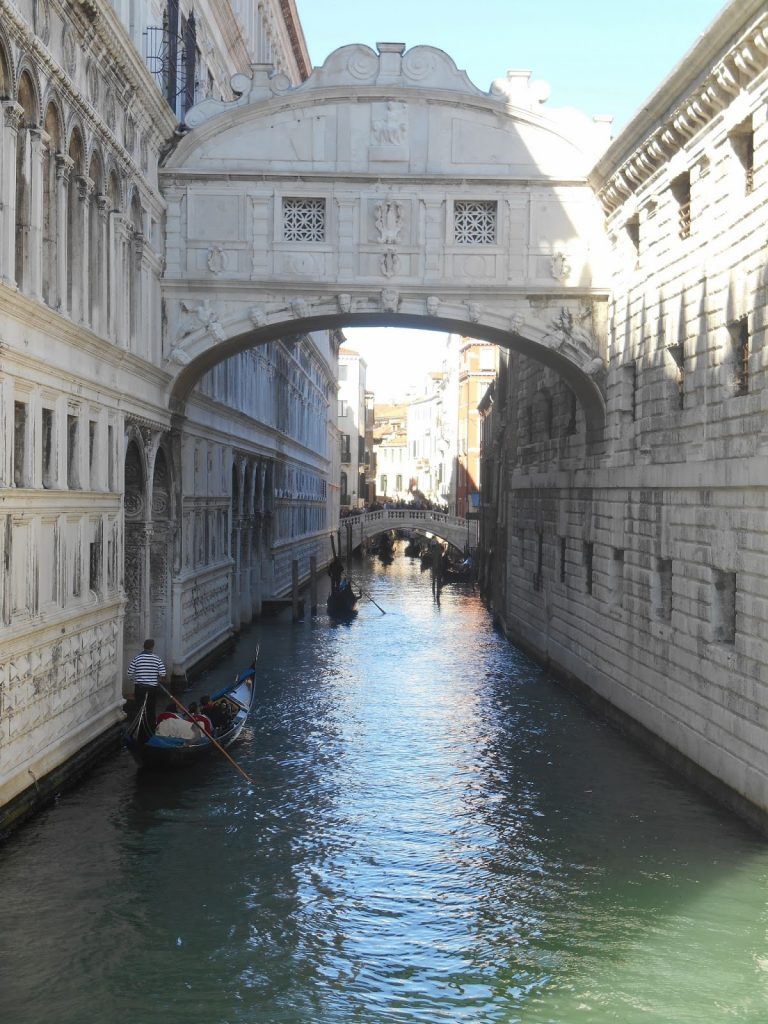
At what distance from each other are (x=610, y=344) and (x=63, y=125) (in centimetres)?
787

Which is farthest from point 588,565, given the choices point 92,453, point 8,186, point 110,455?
point 8,186

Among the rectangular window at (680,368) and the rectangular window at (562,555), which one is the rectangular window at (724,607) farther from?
the rectangular window at (562,555)

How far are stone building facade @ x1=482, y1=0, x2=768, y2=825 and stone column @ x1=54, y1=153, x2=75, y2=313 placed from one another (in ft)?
19.6

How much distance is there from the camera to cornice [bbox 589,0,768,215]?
10906 mm

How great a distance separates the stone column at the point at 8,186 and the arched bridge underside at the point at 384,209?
21.2 feet

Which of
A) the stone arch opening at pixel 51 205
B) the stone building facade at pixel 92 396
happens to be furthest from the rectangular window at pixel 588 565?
the stone arch opening at pixel 51 205

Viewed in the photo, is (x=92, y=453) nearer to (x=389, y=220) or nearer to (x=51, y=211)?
(x=51, y=211)

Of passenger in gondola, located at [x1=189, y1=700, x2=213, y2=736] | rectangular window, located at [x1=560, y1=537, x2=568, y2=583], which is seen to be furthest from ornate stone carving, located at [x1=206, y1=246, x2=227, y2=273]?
rectangular window, located at [x1=560, y1=537, x2=568, y2=583]

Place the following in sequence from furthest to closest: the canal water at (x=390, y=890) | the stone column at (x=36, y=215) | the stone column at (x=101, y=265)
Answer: the stone column at (x=101, y=265), the stone column at (x=36, y=215), the canal water at (x=390, y=890)

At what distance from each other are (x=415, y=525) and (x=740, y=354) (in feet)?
128

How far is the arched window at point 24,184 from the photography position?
10578 mm

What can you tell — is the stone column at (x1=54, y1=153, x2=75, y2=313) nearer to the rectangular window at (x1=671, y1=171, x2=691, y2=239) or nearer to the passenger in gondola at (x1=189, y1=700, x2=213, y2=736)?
the passenger in gondola at (x1=189, y1=700, x2=213, y2=736)

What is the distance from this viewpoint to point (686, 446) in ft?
43.0

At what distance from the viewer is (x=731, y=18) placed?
10.9 metres
